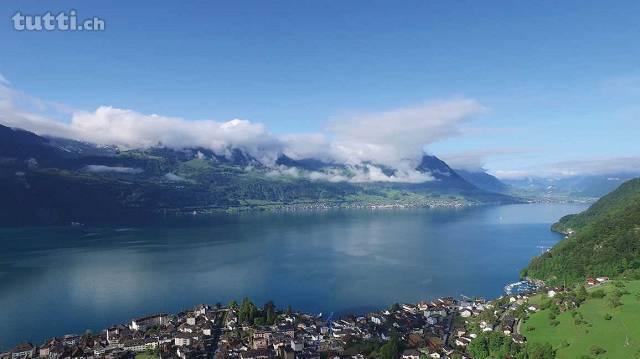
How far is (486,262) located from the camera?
96.4 m

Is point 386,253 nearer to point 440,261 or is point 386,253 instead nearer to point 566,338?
point 440,261

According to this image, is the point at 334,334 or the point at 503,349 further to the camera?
the point at 334,334

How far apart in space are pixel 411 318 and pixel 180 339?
24.6 m

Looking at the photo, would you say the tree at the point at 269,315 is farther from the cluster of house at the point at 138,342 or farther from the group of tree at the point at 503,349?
the group of tree at the point at 503,349

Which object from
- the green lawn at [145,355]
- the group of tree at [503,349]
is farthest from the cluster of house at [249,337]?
the group of tree at [503,349]

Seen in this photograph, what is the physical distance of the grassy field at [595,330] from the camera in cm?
3878

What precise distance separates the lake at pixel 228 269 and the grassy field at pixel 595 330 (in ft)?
65.9

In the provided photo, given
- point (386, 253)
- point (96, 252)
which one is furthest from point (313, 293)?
point (96, 252)

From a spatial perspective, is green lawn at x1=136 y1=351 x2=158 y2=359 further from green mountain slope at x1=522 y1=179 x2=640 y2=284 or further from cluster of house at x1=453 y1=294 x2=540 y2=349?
green mountain slope at x1=522 y1=179 x2=640 y2=284

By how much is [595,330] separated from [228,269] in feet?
204

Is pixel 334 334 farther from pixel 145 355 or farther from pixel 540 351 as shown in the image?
pixel 540 351

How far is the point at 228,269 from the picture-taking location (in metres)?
88.5

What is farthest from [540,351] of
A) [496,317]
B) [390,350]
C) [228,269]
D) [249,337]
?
[228,269]

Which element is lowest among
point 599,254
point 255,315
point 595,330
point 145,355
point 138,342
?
point 145,355
